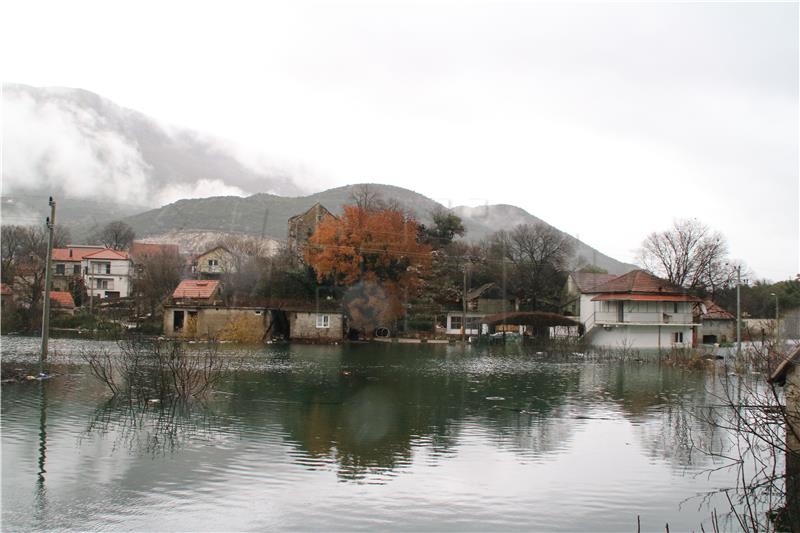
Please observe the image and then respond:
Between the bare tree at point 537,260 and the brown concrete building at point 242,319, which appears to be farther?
the bare tree at point 537,260

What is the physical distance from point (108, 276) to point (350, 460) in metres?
66.7

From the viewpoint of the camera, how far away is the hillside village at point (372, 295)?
170 feet

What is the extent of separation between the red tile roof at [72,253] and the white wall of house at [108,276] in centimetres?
193

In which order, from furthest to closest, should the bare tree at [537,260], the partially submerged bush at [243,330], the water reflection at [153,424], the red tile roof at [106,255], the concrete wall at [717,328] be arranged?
the red tile roof at [106,255]
the bare tree at [537,260]
the concrete wall at [717,328]
the partially submerged bush at [243,330]
the water reflection at [153,424]

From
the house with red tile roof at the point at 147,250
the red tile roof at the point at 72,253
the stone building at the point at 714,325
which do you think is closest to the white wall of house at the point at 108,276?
the red tile roof at the point at 72,253

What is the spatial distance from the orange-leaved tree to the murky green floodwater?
111ft

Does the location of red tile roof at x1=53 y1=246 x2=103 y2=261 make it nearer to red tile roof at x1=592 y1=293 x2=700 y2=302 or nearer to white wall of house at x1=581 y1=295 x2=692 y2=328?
red tile roof at x1=592 y1=293 x2=700 y2=302

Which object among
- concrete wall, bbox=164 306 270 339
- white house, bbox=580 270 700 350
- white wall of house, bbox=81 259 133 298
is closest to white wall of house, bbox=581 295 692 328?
white house, bbox=580 270 700 350

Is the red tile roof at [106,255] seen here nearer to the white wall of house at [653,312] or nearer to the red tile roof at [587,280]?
the red tile roof at [587,280]

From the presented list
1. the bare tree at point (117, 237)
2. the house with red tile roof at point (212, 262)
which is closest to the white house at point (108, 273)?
the house with red tile roof at point (212, 262)

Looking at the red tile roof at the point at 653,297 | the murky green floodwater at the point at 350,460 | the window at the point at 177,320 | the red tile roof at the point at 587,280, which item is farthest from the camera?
the red tile roof at the point at 587,280

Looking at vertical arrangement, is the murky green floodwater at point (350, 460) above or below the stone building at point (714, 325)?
below

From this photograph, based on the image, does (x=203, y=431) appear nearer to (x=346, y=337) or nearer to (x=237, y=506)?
(x=237, y=506)

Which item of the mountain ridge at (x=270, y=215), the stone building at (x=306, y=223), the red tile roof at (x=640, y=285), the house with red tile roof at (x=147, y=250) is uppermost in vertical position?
the mountain ridge at (x=270, y=215)
